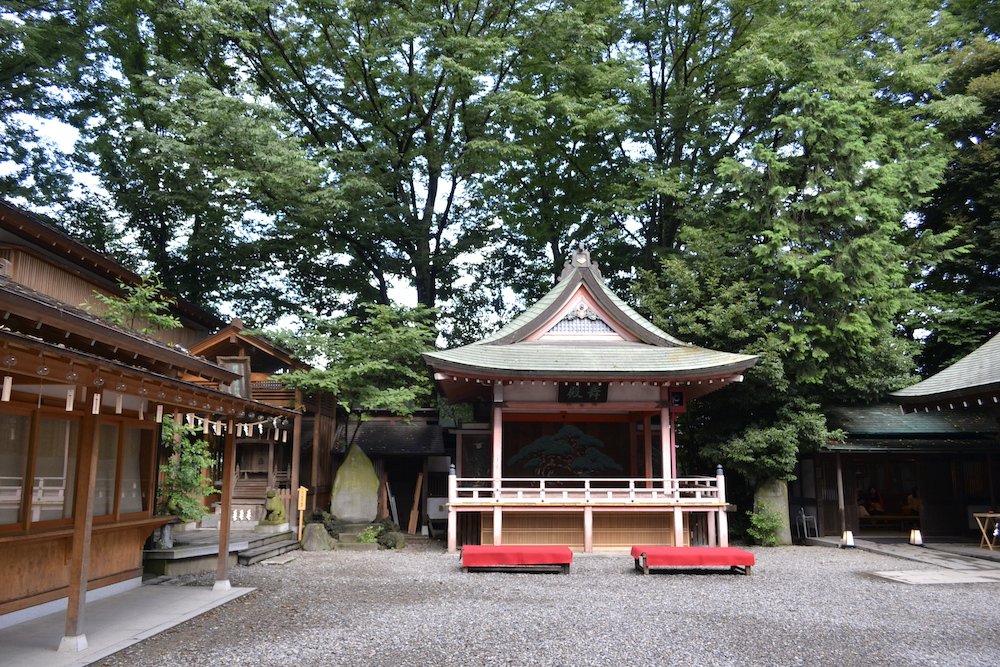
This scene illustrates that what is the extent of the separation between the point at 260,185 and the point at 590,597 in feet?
57.2

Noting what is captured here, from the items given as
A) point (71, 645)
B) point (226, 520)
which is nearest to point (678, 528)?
point (226, 520)

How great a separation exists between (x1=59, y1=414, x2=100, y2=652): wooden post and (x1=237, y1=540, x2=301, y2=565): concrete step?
20.6 feet

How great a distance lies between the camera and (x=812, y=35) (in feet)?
70.9

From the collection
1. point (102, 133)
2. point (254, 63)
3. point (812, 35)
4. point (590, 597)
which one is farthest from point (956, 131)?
point (102, 133)

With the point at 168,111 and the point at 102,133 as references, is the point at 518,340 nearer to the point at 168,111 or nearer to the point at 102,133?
the point at 168,111

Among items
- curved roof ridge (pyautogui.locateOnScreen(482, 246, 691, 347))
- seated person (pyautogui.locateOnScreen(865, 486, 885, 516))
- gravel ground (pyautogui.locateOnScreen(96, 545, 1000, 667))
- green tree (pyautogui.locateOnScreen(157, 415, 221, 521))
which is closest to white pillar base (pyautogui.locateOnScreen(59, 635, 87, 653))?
gravel ground (pyautogui.locateOnScreen(96, 545, 1000, 667))

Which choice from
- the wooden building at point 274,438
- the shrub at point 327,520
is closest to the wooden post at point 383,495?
the wooden building at point 274,438

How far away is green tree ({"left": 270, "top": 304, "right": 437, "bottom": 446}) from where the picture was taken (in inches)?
701

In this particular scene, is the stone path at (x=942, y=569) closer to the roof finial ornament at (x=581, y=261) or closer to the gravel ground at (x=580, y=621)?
the gravel ground at (x=580, y=621)

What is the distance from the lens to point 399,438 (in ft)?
71.5

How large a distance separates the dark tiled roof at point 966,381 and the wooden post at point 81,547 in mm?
15440

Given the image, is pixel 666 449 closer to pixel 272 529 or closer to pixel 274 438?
pixel 272 529

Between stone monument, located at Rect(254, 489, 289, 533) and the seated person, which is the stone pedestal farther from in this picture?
the seated person

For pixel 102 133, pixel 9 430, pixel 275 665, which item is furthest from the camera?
pixel 102 133
